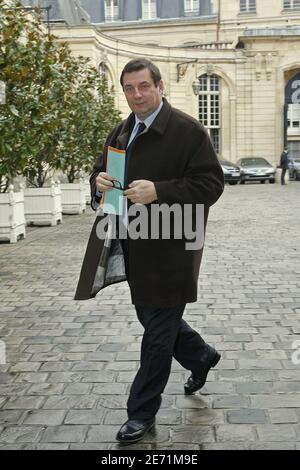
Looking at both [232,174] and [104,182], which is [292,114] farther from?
[104,182]

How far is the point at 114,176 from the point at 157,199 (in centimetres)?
30

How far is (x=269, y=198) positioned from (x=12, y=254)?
1433 cm

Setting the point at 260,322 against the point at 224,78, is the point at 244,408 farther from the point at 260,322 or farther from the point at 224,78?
the point at 224,78

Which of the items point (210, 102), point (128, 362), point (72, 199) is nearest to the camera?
point (128, 362)

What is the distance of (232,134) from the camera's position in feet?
147

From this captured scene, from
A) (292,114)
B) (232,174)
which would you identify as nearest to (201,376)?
(232,174)

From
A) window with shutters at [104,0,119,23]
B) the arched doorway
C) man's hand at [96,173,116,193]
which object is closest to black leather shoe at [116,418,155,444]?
man's hand at [96,173,116,193]

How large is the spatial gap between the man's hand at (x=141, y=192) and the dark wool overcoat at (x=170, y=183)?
71 mm

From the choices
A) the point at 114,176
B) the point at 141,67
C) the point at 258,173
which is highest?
the point at 141,67

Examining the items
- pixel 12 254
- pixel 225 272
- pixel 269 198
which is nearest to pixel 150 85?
pixel 225 272

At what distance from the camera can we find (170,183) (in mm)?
3359

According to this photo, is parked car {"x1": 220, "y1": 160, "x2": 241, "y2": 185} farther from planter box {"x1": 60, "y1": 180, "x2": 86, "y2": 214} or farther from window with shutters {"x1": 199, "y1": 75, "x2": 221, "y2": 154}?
planter box {"x1": 60, "y1": 180, "x2": 86, "y2": 214}

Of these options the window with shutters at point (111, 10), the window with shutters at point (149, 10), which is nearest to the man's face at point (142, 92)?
the window with shutters at point (149, 10)

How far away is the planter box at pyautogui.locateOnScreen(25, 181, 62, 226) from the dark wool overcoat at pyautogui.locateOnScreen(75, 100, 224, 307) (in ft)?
37.0
